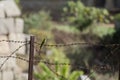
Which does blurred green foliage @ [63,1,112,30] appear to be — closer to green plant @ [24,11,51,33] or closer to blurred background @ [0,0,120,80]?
blurred background @ [0,0,120,80]

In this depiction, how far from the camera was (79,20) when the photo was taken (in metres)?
13.1

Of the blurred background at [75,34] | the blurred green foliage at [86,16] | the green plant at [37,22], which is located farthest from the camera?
the blurred green foliage at [86,16]

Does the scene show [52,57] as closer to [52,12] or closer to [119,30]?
[119,30]

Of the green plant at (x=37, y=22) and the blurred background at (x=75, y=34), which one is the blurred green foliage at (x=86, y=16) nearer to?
the blurred background at (x=75, y=34)

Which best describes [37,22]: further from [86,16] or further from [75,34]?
[86,16]

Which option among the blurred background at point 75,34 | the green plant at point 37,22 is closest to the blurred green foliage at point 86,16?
the blurred background at point 75,34

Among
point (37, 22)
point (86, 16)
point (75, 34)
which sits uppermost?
point (86, 16)

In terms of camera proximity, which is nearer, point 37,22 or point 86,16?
point 37,22

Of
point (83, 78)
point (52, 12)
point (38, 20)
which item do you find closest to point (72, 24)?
point (38, 20)

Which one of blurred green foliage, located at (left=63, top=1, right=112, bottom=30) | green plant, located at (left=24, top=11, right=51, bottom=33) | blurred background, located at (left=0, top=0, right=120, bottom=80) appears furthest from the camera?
blurred green foliage, located at (left=63, top=1, right=112, bottom=30)

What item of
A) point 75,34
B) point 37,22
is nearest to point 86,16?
point 75,34

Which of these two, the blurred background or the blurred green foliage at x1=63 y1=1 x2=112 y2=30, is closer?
the blurred background

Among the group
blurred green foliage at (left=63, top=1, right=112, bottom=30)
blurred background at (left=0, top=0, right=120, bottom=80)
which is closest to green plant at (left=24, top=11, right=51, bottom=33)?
blurred background at (left=0, top=0, right=120, bottom=80)

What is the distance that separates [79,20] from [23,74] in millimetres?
4657
